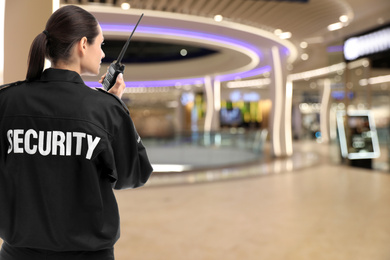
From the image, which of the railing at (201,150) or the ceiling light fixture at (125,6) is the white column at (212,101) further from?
the ceiling light fixture at (125,6)

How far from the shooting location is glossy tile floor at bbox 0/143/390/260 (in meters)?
2.98

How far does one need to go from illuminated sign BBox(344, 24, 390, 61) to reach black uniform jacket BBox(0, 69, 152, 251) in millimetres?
7670

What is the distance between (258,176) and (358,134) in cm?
328

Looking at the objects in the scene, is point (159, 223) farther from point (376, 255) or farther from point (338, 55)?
point (338, 55)

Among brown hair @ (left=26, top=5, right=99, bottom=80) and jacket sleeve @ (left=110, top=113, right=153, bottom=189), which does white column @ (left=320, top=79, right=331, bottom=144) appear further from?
brown hair @ (left=26, top=5, right=99, bottom=80)

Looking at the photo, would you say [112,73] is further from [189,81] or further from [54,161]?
[189,81]

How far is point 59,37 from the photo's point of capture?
0.92 meters

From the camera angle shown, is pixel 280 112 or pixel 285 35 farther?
pixel 280 112

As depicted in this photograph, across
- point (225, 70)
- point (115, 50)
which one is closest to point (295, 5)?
point (225, 70)

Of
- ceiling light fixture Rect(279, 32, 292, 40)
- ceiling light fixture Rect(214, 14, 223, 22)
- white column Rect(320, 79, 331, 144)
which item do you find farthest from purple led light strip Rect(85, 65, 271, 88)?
ceiling light fixture Rect(214, 14, 223, 22)

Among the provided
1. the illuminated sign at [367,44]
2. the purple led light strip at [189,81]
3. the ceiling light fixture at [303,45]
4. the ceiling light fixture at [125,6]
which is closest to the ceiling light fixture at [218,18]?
the ceiling light fixture at [125,6]

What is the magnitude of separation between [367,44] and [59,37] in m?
8.22

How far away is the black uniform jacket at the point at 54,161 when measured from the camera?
87 cm

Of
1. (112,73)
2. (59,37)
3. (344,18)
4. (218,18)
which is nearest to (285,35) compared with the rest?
(344,18)
